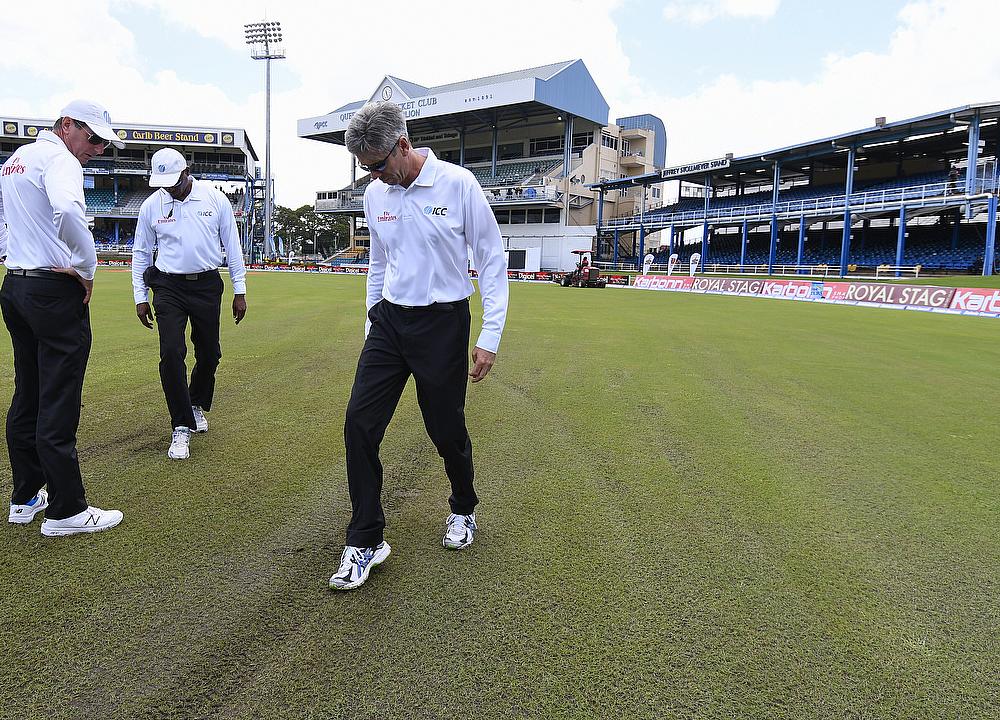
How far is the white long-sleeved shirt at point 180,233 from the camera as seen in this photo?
15.3ft

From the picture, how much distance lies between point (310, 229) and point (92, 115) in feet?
332

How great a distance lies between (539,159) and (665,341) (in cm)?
5438

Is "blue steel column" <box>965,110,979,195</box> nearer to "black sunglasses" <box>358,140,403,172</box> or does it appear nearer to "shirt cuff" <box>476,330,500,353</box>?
"shirt cuff" <box>476,330,500,353</box>

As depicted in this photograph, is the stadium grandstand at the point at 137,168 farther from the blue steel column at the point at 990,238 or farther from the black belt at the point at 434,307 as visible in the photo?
the black belt at the point at 434,307

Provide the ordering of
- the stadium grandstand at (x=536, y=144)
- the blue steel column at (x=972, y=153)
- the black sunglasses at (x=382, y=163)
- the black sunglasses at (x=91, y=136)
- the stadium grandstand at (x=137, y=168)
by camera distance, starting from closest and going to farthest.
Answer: the black sunglasses at (x=382, y=163), the black sunglasses at (x=91, y=136), the blue steel column at (x=972, y=153), the stadium grandstand at (x=536, y=144), the stadium grandstand at (x=137, y=168)

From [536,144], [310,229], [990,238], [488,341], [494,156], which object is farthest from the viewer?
[310,229]

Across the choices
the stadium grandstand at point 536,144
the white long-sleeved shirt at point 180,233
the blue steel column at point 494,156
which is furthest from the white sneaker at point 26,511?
the blue steel column at point 494,156

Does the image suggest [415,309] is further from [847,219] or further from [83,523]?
[847,219]

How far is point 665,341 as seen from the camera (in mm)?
11477

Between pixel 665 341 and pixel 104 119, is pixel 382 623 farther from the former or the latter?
pixel 665 341

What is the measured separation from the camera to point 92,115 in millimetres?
3312

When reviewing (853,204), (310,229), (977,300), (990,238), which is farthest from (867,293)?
(310,229)

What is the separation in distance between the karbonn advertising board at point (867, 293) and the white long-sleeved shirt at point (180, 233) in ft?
70.5

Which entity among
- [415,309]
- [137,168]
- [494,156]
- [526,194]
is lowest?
[415,309]
